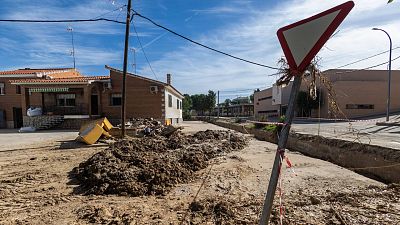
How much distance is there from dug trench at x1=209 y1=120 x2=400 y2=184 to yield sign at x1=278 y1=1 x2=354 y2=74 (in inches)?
289

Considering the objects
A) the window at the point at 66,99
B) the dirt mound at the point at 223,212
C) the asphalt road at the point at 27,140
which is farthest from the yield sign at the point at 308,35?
the window at the point at 66,99

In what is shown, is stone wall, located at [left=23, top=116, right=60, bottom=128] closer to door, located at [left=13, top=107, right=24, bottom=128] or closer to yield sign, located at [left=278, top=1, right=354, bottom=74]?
door, located at [left=13, top=107, right=24, bottom=128]

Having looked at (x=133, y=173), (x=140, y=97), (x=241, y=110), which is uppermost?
(x=140, y=97)

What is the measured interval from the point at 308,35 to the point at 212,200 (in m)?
4.24

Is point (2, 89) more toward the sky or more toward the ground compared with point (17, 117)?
more toward the sky

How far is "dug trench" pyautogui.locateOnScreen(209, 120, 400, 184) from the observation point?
8.03m

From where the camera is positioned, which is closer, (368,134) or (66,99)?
(368,134)

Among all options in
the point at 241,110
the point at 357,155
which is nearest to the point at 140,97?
the point at 357,155

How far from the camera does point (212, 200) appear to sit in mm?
5547

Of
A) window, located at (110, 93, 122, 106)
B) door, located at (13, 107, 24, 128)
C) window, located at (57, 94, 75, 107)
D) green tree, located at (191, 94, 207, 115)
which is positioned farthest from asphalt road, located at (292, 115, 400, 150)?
green tree, located at (191, 94, 207, 115)

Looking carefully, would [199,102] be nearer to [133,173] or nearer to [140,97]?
[140,97]

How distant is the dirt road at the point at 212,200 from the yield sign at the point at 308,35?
3.16 m

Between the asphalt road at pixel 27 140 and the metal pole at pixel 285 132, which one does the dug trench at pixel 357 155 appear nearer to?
the metal pole at pixel 285 132

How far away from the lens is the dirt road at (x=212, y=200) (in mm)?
4656
